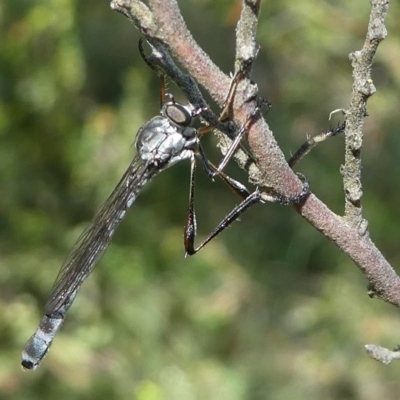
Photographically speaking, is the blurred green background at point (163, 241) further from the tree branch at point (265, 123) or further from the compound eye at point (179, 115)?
the tree branch at point (265, 123)

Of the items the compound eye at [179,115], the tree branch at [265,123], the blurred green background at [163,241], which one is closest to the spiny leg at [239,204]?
the tree branch at [265,123]

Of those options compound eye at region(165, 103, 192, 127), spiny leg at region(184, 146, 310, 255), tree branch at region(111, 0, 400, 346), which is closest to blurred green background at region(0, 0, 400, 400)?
spiny leg at region(184, 146, 310, 255)

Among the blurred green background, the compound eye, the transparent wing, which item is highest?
the compound eye

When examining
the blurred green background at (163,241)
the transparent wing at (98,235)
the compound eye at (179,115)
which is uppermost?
the compound eye at (179,115)

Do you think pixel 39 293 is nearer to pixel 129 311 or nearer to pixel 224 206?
pixel 129 311

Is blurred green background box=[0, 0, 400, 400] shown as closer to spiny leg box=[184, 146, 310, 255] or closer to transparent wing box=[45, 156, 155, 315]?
transparent wing box=[45, 156, 155, 315]

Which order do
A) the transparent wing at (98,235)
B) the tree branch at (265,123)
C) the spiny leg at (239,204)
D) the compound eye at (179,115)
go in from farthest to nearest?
1. the transparent wing at (98,235)
2. the compound eye at (179,115)
3. the spiny leg at (239,204)
4. the tree branch at (265,123)

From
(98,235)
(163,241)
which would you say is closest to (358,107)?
(98,235)

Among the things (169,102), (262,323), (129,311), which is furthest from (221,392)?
(169,102)
